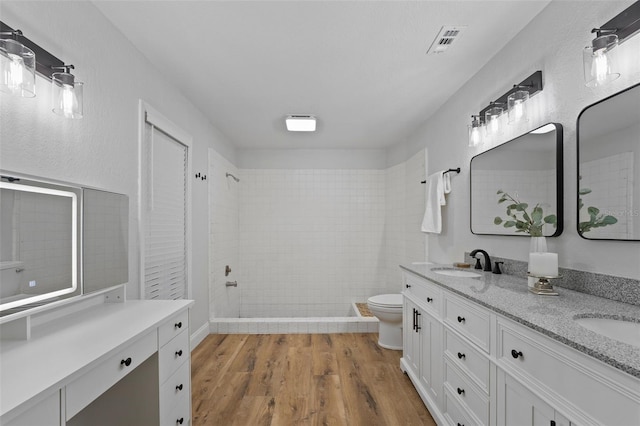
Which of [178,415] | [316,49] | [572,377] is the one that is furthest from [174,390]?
[316,49]

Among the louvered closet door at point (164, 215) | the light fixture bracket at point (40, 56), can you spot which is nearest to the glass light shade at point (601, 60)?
the light fixture bracket at point (40, 56)

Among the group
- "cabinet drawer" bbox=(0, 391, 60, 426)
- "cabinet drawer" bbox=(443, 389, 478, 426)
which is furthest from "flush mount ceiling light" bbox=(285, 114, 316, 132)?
"cabinet drawer" bbox=(0, 391, 60, 426)

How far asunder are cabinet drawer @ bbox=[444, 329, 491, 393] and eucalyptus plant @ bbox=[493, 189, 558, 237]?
686 mm

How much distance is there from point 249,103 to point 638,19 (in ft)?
8.92

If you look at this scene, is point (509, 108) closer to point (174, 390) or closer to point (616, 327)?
point (616, 327)

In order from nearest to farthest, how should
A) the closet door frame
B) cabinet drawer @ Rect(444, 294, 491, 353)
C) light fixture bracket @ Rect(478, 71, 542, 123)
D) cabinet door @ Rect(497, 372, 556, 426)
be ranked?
cabinet door @ Rect(497, 372, 556, 426) < cabinet drawer @ Rect(444, 294, 491, 353) < light fixture bracket @ Rect(478, 71, 542, 123) < the closet door frame

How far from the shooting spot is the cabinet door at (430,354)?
6.63 ft

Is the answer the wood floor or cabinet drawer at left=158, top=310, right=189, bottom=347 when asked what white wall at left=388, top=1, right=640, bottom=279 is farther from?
cabinet drawer at left=158, top=310, right=189, bottom=347

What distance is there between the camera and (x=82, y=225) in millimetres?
1603

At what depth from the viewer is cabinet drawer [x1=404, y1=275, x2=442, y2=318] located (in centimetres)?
204

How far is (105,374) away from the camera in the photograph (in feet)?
3.88

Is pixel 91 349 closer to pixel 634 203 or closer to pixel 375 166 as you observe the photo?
pixel 634 203

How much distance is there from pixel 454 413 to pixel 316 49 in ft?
7.72

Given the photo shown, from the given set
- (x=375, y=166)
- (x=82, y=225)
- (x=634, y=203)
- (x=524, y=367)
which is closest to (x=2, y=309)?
(x=82, y=225)
